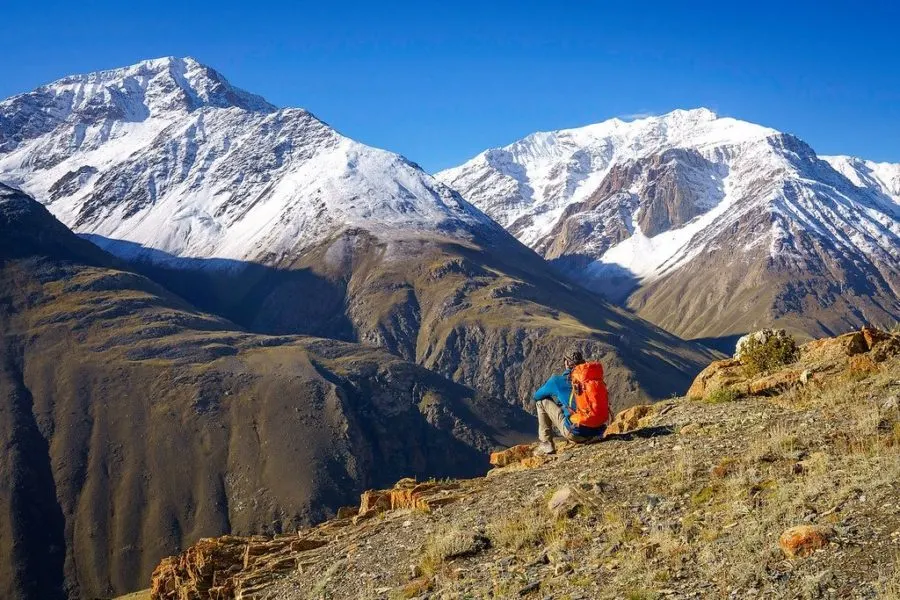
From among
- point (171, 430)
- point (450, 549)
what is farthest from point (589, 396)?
point (171, 430)

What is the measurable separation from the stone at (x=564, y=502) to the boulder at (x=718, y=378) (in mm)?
8299

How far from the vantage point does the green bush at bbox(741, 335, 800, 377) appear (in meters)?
22.6

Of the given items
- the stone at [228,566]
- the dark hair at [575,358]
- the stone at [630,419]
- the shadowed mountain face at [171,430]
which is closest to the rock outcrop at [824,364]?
the stone at [630,419]

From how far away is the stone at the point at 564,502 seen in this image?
13.6 meters

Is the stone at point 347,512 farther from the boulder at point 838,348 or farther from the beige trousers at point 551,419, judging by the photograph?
the boulder at point 838,348

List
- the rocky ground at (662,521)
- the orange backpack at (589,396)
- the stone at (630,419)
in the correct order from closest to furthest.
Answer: the rocky ground at (662,521) < the orange backpack at (589,396) < the stone at (630,419)

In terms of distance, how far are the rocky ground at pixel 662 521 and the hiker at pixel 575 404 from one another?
1.49 ft

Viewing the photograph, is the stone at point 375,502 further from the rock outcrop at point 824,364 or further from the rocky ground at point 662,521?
the rock outcrop at point 824,364

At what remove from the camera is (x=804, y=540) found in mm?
10422

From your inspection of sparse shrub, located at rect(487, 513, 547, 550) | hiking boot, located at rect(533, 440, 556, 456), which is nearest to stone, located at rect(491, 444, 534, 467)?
hiking boot, located at rect(533, 440, 556, 456)

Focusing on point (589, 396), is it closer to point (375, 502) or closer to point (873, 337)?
point (375, 502)

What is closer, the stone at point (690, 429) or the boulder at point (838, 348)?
the stone at point (690, 429)

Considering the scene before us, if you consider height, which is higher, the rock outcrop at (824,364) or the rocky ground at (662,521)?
the rock outcrop at (824,364)

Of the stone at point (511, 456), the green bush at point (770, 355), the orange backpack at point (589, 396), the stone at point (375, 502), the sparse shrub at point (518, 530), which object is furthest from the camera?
the green bush at point (770, 355)
